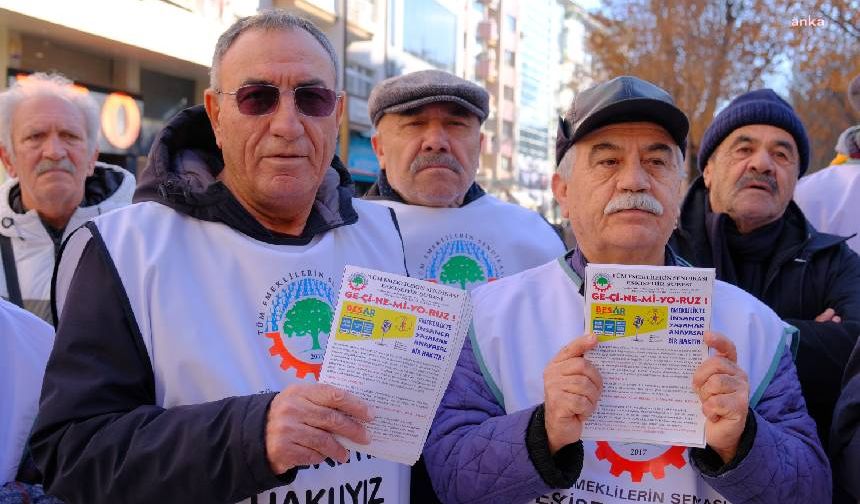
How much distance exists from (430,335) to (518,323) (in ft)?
1.61

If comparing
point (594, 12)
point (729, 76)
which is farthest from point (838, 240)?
point (594, 12)

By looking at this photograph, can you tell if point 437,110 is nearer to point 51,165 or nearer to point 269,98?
point 269,98

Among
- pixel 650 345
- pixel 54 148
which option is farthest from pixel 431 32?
pixel 650 345

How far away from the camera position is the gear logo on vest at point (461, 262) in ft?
10.7

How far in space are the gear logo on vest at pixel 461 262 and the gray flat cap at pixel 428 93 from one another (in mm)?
573

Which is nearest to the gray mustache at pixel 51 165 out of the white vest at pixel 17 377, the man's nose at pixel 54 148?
the man's nose at pixel 54 148

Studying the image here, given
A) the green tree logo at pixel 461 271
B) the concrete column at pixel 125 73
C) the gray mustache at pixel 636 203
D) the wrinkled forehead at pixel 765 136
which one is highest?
the concrete column at pixel 125 73

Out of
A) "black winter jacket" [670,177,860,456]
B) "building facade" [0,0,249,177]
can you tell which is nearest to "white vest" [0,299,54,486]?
"black winter jacket" [670,177,860,456]

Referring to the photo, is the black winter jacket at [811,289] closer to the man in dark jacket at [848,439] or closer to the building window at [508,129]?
the man in dark jacket at [848,439]

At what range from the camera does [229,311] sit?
1981 mm

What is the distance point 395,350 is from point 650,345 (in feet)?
1.85

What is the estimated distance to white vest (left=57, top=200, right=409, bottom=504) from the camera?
1.88 meters

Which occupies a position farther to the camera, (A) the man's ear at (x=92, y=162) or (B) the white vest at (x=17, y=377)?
(A) the man's ear at (x=92, y=162)

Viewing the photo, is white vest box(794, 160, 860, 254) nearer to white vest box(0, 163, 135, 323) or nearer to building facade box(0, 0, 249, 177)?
white vest box(0, 163, 135, 323)
